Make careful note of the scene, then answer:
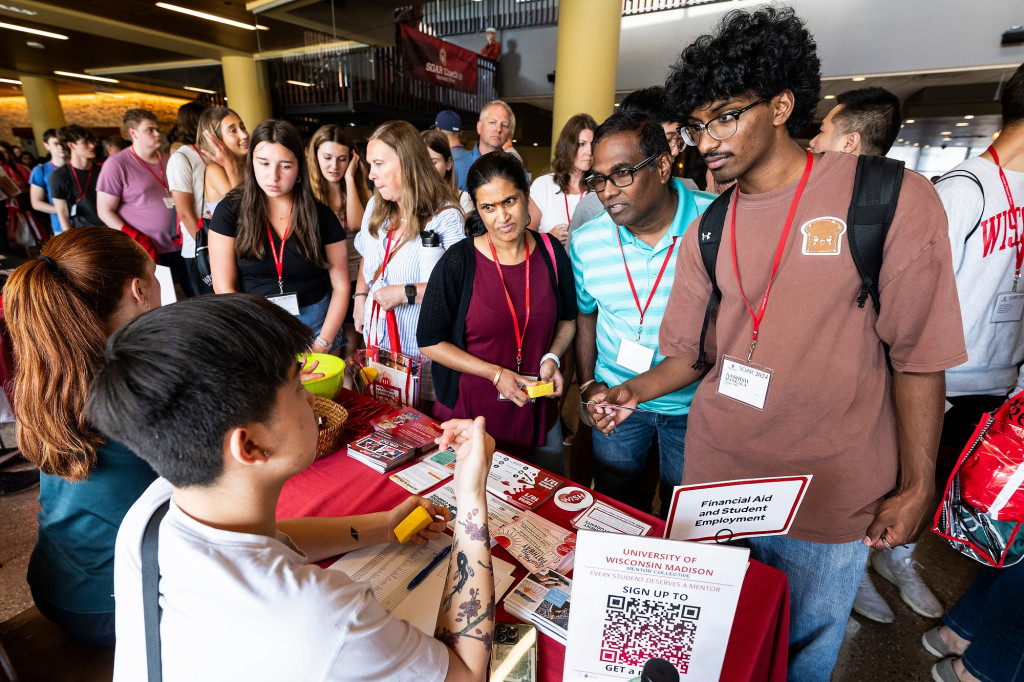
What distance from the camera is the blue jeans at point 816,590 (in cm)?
129

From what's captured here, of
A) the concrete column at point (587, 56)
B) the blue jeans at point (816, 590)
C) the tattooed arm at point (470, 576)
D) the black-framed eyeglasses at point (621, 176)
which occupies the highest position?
the concrete column at point (587, 56)

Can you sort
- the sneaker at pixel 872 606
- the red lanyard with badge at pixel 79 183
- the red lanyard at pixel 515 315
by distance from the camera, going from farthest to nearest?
the red lanyard with badge at pixel 79 183 < the sneaker at pixel 872 606 < the red lanyard at pixel 515 315

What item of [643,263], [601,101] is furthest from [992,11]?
[643,263]

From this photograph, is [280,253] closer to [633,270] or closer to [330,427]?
[330,427]

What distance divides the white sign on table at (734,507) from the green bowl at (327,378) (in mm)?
1251

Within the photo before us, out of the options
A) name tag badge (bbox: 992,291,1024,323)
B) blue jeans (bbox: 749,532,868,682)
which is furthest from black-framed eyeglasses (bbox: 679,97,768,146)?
name tag badge (bbox: 992,291,1024,323)

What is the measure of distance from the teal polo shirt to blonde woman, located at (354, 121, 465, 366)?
31.5 inches

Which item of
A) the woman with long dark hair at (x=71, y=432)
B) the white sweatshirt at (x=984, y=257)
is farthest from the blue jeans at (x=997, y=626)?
the woman with long dark hair at (x=71, y=432)

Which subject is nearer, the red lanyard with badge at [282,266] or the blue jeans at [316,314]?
the red lanyard with badge at [282,266]

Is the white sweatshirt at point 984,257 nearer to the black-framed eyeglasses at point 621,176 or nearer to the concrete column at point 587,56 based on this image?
the black-framed eyeglasses at point 621,176

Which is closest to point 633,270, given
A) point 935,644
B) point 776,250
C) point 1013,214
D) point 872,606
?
point 776,250

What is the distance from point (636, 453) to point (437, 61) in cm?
868

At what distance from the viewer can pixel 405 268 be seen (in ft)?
7.90

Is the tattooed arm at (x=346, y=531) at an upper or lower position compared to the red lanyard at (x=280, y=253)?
lower
